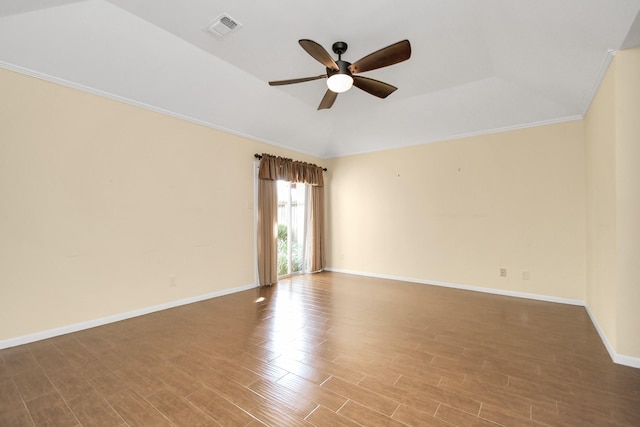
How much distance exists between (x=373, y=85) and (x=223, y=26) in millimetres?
1632

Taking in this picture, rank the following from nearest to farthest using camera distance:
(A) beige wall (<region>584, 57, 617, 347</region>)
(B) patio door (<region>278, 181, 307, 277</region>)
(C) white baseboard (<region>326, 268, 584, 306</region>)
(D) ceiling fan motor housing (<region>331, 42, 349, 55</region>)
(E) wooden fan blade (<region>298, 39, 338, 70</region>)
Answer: (E) wooden fan blade (<region>298, 39, 338, 70</region>) → (A) beige wall (<region>584, 57, 617, 347</region>) → (D) ceiling fan motor housing (<region>331, 42, 349, 55</region>) → (C) white baseboard (<region>326, 268, 584, 306</region>) → (B) patio door (<region>278, 181, 307, 277</region>)

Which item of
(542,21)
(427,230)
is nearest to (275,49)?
(542,21)

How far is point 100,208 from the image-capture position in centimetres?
325

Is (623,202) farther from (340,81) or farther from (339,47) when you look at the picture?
(339,47)

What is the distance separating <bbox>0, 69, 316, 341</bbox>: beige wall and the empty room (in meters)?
0.02

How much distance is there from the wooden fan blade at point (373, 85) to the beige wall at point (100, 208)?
257cm

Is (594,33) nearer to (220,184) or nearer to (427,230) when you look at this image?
(427,230)

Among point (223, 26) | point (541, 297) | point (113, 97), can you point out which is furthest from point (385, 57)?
point (541, 297)

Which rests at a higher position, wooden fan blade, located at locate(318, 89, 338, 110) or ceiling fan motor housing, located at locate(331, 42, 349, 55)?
ceiling fan motor housing, located at locate(331, 42, 349, 55)

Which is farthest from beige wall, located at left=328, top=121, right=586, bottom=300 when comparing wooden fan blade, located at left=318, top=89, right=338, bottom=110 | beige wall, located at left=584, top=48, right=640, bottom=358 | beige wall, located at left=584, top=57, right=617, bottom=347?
wooden fan blade, located at left=318, top=89, right=338, bottom=110

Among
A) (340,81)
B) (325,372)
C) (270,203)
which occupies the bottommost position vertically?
(325,372)

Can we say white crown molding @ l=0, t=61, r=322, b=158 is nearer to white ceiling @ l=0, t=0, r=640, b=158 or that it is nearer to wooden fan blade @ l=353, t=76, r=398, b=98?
white ceiling @ l=0, t=0, r=640, b=158

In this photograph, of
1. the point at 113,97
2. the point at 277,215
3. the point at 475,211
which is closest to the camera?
the point at 113,97

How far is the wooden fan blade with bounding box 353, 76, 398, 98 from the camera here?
2.85 metres
